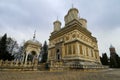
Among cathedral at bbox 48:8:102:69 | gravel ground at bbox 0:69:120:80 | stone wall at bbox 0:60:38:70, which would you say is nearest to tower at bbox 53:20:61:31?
cathedral at bbox 48:8:102:69

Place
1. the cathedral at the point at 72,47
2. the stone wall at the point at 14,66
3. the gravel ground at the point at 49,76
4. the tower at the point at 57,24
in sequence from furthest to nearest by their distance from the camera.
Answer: the tower at the point at 57,24 < the cathedral at the point at 72,47 < the stone wall at the point at 14,66 < the gravel ground at the point at 49,76

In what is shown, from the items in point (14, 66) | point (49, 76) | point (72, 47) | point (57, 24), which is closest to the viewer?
point (49, 76)

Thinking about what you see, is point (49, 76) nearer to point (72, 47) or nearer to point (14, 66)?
point (14, 66)

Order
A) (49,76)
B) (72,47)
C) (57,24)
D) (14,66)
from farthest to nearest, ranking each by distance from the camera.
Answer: (57,24), (72,47), (14,66), (49,76)

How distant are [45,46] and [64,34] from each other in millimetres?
27966

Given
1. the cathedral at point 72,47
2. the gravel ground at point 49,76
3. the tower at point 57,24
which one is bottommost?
the gravel ground at point 49,76

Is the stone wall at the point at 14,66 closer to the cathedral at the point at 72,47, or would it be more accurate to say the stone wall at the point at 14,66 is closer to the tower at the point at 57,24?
the cathedral at the point at 72,47

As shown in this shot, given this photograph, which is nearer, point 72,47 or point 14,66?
point 14,66

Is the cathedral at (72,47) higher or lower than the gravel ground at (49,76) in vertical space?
higher

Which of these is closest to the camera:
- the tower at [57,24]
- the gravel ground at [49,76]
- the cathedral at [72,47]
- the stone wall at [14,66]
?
the gravel ground at [49,76]

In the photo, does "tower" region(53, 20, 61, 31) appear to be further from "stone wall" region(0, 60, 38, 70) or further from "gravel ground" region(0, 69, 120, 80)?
"gravel ground" region(0, 69, 120, 80)

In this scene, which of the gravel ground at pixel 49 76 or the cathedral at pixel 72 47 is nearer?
the gravel ground at pixel 49 76

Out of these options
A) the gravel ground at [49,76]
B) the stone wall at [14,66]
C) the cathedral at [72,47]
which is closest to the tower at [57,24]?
the cathedral at [72,47]

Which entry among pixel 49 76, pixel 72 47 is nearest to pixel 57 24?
pixel 72 47
